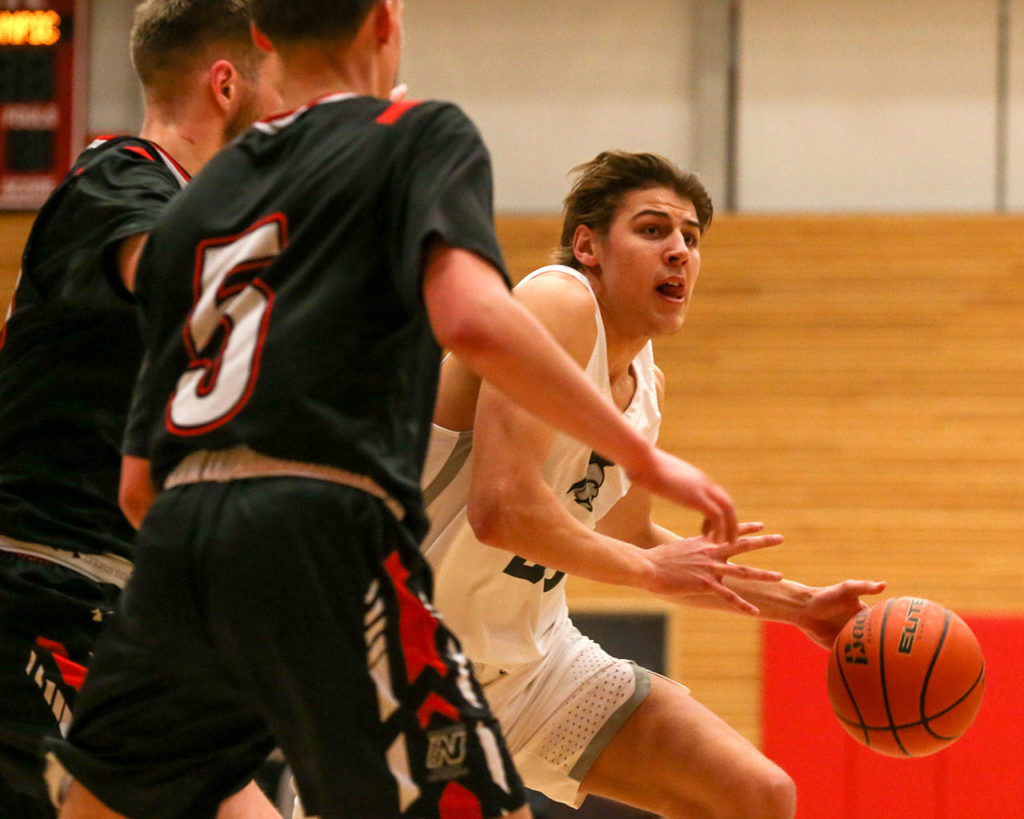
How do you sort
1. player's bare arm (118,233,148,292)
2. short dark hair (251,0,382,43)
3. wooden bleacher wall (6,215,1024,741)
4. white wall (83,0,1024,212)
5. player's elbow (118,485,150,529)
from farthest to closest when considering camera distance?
white wall (83,0,1024,212)
wooden bleacher wall (6,215,1024,741)
player's bare arm (118,233,148,292)
player's elbow (118,485,150,529)
short dark hair (251,0,382,43)

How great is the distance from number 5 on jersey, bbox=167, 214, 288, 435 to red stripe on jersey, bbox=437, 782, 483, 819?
61 cm

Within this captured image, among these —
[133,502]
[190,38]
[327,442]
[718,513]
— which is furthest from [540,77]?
[718,513]

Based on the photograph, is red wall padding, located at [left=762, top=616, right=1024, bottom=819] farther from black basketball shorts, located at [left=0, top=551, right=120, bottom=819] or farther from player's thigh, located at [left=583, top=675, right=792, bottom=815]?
black basketball shorts, located at [left=0, top=551, right=120, bottom=819]

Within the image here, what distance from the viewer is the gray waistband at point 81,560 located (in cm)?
276

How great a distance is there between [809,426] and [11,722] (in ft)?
20.4

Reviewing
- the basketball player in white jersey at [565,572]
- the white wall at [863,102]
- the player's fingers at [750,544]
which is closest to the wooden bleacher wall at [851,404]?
the white wall at [863,102]

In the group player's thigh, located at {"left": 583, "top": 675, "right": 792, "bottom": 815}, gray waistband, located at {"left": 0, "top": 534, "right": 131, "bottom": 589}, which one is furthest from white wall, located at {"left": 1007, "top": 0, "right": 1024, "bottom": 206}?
gray waistband, located at {"left": 0, "top": 534, "right": 131, "bottom": 589}

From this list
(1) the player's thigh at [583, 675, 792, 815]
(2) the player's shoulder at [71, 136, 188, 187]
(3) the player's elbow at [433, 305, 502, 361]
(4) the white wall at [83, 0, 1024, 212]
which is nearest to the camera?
(3) the player's elbow at [433, 305, 502, 361]

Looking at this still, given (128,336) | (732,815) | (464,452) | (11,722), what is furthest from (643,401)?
(11,722)

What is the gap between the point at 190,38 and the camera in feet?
9.70

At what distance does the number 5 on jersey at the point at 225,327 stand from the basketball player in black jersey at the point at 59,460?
2.32 ft

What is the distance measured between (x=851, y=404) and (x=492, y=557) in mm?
5252

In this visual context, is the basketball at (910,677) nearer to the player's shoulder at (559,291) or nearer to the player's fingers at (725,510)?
the player's shoulder at (559,291)

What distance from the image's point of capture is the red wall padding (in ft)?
22.4
